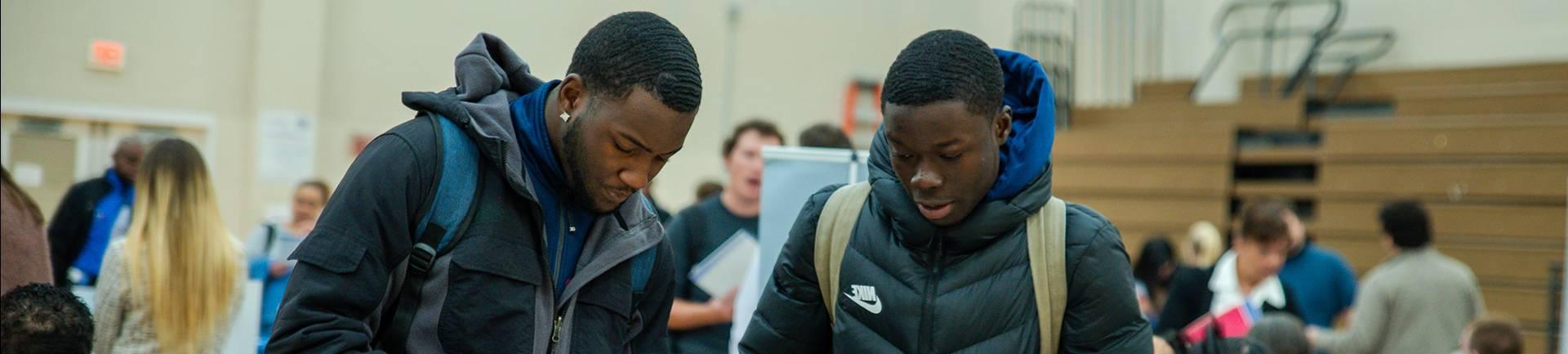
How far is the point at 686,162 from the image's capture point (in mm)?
11750

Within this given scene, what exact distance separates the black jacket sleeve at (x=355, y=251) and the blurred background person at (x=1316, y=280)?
200 inches

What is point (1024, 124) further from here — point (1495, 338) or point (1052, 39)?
point (1052, 39)

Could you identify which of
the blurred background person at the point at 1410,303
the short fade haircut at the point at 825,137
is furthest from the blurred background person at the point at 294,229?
the blurred background person at the point at 1410,303

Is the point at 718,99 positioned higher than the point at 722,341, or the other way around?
→ the point at 718,99

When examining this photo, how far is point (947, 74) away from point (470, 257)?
748 millimetres

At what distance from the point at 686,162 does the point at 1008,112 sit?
31.4 ft

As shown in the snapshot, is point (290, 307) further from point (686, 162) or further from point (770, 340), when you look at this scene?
point (686, 162)

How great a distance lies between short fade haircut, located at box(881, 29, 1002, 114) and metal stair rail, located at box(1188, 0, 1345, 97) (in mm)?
8961

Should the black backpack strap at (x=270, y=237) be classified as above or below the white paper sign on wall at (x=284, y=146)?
below

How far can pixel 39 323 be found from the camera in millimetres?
2889

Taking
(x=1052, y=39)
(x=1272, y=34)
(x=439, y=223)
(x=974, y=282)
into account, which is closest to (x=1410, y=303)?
(x=974, y=282)

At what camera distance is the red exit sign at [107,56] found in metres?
8.52

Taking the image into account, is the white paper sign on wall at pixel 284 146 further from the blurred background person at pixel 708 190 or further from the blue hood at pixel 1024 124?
the blue hood at pixel 1024 124

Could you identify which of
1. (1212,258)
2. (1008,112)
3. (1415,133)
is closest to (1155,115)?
(1415,133)
